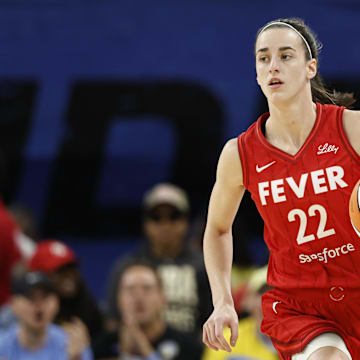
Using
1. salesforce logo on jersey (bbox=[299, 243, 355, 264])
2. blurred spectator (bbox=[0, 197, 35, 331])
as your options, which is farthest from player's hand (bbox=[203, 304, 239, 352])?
blurred spectator (bbox=[0, 197, 35, 331])

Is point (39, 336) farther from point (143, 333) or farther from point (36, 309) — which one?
point (143, 333)

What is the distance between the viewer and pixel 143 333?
6.35m

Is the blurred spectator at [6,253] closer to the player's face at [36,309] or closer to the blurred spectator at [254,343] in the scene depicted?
the player's face at [36,309]

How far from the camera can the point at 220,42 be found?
918 centimetres

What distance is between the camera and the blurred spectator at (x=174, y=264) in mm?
6980

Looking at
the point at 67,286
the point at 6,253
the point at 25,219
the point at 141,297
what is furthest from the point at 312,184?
the point at 25,219

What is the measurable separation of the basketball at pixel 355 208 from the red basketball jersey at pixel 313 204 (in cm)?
8

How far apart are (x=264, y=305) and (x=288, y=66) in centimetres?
106

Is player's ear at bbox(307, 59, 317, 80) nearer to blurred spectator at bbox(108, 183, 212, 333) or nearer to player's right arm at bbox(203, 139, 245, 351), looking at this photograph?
player's right arm at bbox(203, 139, 245, 351)

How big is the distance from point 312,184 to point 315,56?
621 millimetres

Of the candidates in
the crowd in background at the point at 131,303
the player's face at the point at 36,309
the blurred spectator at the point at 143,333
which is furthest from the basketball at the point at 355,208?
the player's face at the point at 36,309

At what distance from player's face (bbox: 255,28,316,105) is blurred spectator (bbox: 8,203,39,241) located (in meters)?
5.07

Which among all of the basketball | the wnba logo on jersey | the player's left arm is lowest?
the basketball

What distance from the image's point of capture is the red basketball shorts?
13.1ft
